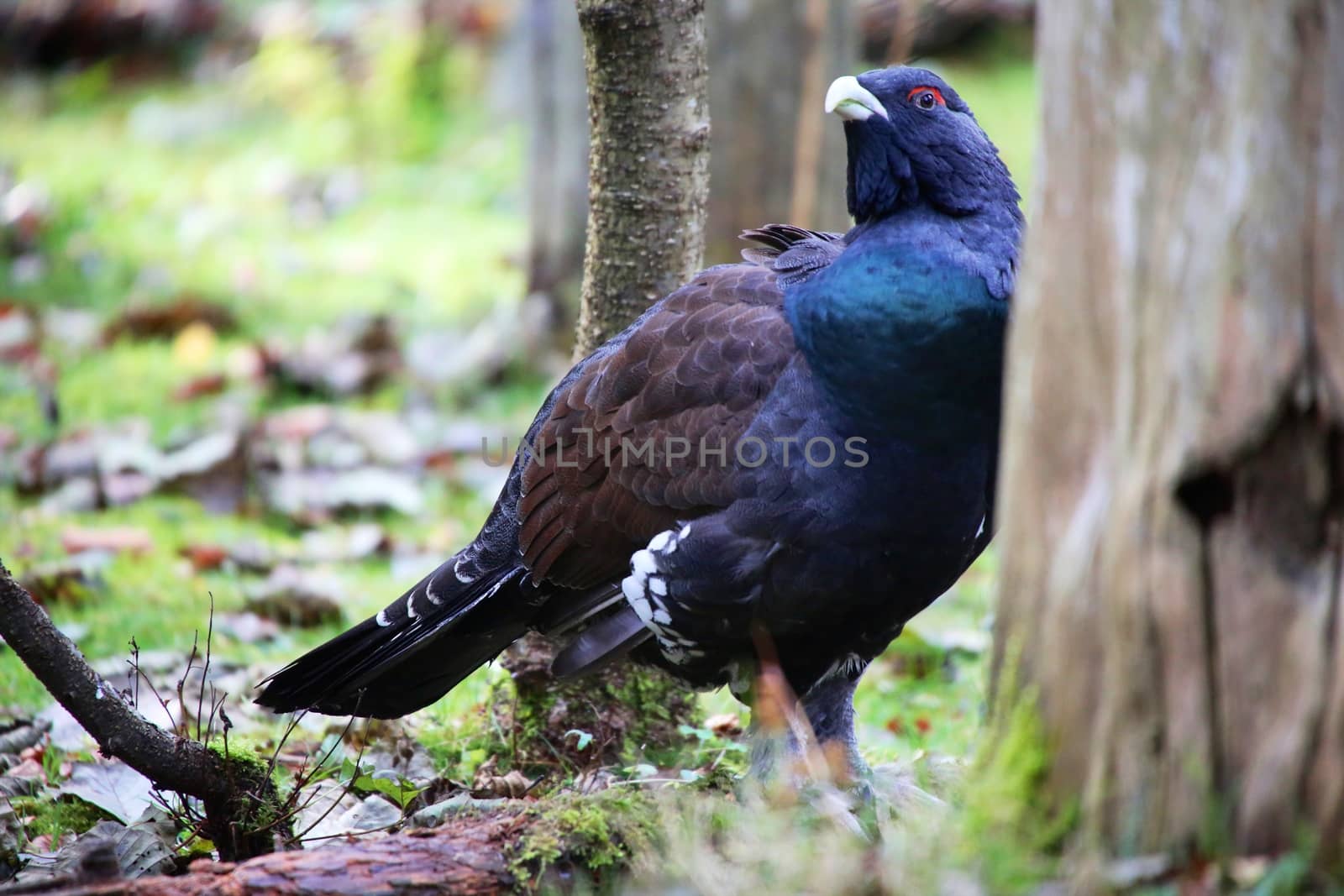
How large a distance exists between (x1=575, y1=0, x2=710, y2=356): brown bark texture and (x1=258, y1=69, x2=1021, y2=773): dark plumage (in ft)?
0.75

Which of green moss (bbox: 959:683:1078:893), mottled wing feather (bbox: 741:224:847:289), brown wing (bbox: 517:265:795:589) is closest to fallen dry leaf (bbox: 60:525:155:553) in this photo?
brown wing (bbox: 517:265:795:589)

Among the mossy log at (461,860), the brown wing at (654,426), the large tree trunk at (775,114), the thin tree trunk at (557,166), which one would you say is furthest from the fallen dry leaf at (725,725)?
the thin tree trunk at (557,166)

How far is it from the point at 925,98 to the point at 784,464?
985 millimetres

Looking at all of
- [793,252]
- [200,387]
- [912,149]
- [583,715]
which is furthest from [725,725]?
[200,387]

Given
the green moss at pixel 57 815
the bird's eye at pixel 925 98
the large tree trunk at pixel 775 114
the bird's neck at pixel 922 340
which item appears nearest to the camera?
the bird's neck at pixel 922 340

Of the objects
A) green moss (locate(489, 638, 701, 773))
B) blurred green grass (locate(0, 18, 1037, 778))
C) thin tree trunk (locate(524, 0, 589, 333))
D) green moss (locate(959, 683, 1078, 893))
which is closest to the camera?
green moss (locate(959, 683, 1078, 893))

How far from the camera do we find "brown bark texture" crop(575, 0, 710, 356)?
3684 mm

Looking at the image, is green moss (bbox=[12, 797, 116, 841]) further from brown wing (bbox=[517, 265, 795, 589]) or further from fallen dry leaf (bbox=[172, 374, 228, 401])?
fallen dry leaf (bbox=[172, 374, 228, 401])

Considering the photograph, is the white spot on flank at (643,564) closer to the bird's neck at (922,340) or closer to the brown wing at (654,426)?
the brown wing at (654,426)

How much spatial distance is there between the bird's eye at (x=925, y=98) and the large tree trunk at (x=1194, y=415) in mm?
1288

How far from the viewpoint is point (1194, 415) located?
195 centimetres

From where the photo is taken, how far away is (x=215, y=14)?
1430 cm

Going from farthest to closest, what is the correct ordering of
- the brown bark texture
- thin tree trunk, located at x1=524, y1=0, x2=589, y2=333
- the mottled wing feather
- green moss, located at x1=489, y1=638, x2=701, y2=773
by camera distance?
1. thin tree trunk, located at x1=524, y1=0, x2=589, y2=333
2. green moss, located at x1=489, y1=638, x2=701, y2=773
3. the brown bark texture
4. the mottled wing feather

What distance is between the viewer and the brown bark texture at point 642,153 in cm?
368
